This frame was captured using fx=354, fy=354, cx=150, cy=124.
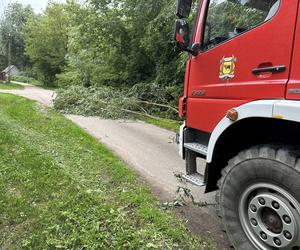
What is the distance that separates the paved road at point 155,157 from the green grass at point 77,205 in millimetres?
229

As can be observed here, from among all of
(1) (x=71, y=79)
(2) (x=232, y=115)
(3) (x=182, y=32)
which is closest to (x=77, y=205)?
(2) (x=232, y=115)

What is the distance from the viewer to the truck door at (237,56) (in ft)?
9.28

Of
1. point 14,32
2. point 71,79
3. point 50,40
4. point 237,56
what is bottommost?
point 71,79

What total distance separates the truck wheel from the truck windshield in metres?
1.14

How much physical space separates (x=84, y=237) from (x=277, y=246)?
183 cm

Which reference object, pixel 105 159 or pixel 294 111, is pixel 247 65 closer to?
pixel 294 111

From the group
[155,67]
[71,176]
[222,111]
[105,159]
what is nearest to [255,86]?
[222,111]

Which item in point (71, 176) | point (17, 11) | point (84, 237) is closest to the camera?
point (84, 237)

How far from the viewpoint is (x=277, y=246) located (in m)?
2.84

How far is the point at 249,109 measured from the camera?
296 cm

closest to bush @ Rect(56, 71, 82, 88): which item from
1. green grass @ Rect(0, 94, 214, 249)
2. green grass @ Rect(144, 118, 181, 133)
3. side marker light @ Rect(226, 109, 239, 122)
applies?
green grass @ Rect(144, 118, 181, 133)

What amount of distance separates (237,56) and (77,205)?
8.38ft

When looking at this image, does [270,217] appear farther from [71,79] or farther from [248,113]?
[71,79]

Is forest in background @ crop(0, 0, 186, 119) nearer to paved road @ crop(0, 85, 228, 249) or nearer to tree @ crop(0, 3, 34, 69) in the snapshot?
paved road @ crop(0, 85, 228, 249)
